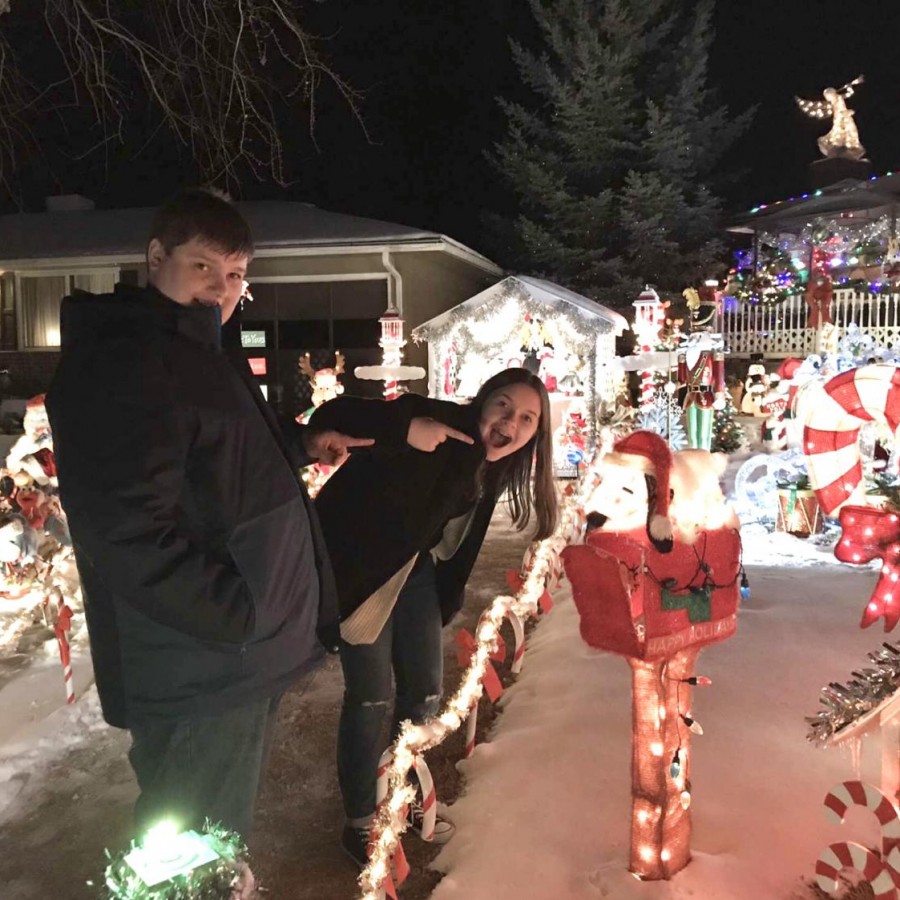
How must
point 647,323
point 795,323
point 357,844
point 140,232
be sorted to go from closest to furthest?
1. point 357,844
2. point 647,323
3. point 795,323
4. point 140,232

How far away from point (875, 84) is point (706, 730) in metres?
22.6

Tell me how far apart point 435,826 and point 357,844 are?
1.21ft

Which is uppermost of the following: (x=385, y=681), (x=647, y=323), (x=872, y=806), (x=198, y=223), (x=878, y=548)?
(x=647, y=323)

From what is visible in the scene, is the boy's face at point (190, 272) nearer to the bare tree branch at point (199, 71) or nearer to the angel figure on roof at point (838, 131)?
the bare tree branch at point (199, 71)

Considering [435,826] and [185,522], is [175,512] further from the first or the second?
[435,826]

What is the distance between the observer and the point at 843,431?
3162 mm

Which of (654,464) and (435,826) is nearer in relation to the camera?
(654,464)

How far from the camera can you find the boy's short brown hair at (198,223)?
66.9 inches

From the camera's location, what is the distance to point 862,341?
9789 mm

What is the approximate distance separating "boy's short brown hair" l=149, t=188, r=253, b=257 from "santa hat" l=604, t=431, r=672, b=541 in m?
1.31

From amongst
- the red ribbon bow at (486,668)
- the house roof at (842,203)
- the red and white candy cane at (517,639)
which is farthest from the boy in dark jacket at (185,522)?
the house roof at (842,203)

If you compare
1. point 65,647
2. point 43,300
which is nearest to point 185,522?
point 65,647

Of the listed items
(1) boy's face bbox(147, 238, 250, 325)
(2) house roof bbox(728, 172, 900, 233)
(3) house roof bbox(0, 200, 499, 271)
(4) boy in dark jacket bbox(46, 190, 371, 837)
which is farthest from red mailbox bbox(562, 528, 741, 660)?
(2) house roof bbox(728, 172, 900, 233)

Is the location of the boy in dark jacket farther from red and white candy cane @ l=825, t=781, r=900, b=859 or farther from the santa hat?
red and white candy cane @ l=825, t=781, r=900, b=859
